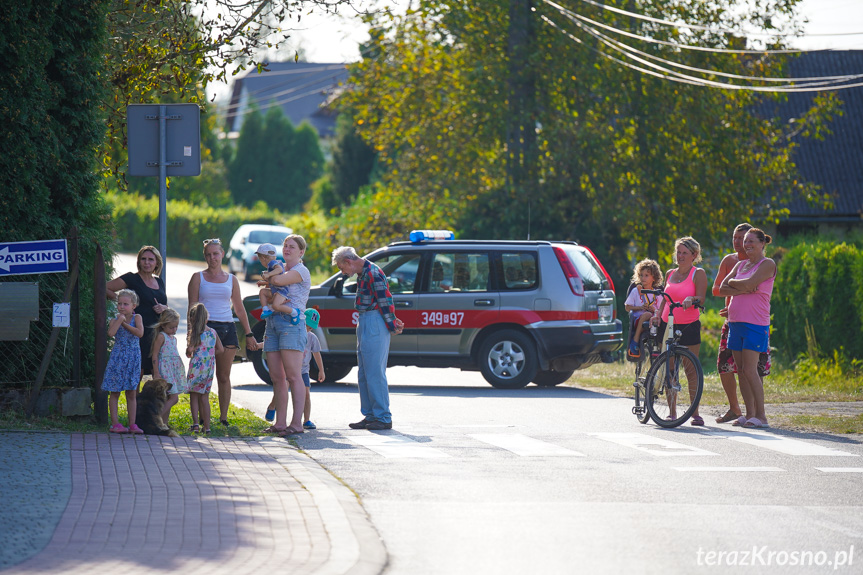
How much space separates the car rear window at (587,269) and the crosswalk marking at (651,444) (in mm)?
4972

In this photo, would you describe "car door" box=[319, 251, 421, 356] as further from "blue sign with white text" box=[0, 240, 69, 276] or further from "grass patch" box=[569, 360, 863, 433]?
"blue sign with white text" box=[0, 240, 69, 276]

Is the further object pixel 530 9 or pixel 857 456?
pixel 530 9

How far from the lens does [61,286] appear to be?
1098 cm

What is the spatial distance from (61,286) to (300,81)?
272 ft

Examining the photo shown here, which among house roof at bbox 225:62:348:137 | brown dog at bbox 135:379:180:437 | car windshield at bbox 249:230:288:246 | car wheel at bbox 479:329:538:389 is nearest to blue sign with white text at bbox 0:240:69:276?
brown dog at bbox 135:379:180:437

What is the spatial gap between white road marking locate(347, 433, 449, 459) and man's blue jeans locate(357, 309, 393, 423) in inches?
15.3

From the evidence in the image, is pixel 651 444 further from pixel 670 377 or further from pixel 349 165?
pixel 349 165

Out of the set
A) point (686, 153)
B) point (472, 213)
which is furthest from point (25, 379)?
point (686, 153)

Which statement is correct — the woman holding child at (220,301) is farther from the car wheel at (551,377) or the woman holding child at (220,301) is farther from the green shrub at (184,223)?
the green shrub at (184,223)

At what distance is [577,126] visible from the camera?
2520 cm

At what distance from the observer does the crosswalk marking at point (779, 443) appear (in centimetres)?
1012

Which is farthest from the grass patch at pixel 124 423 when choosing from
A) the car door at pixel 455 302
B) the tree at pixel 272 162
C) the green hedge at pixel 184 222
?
the tree at pixel 272 162

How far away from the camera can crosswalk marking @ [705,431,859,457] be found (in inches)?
399

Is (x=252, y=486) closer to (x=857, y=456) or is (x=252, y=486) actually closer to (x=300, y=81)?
(x=857, y=456)
